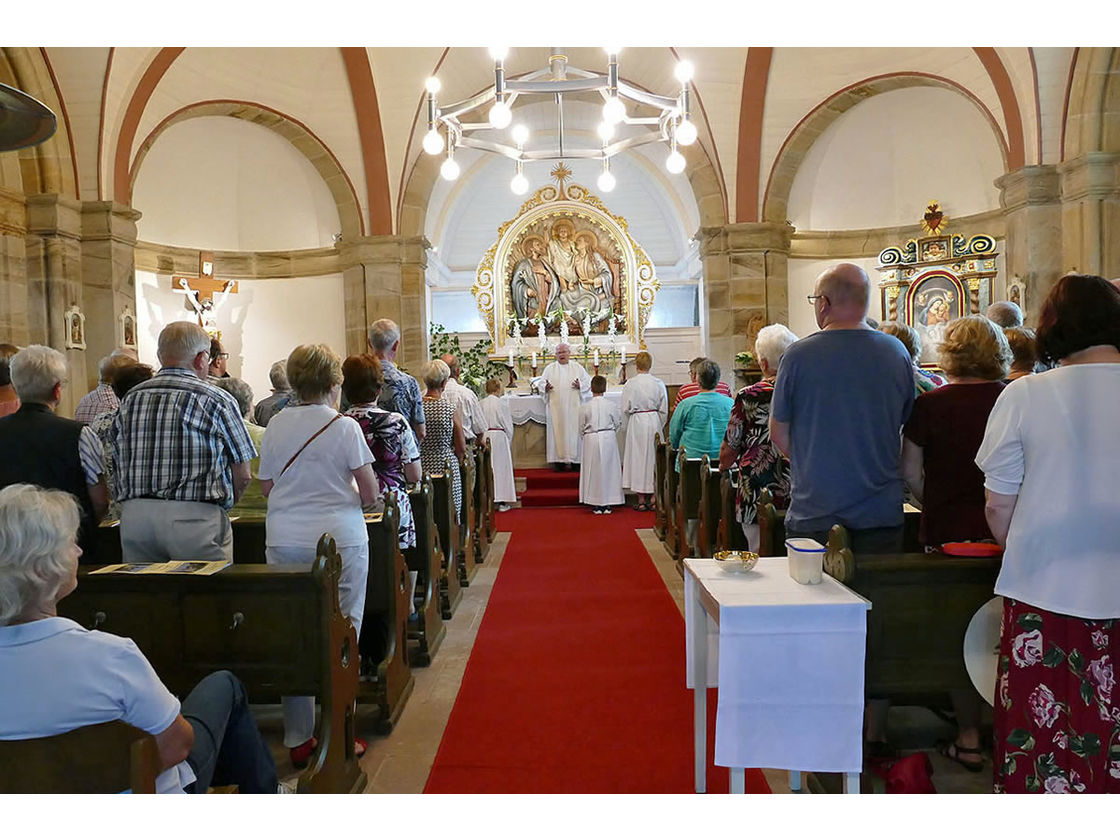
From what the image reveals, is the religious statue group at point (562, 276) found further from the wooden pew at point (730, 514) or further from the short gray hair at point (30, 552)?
the short gray hair at point (30, 552)

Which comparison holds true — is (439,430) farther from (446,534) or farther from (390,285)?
(390,285)

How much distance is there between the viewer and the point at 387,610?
161 inches

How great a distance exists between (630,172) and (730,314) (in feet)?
14.7

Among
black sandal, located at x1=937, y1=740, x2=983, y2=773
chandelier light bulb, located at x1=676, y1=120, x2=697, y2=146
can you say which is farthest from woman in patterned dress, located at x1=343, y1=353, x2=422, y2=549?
chandelier light bulb, located at x1=676, y1=120, x2=697, y2=146

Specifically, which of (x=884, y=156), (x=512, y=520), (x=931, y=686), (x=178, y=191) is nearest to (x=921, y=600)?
(x=931, y=686)

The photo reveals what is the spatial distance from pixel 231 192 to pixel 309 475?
1102 centimetres

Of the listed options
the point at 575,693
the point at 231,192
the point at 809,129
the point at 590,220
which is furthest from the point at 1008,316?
the point at 231,192

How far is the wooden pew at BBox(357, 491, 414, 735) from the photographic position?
12.8 feet

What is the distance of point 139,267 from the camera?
11914mm

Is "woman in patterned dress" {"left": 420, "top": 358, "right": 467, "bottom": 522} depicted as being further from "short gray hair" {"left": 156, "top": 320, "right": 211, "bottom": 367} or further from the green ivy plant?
the green ivy plant

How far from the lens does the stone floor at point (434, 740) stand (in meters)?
3.23

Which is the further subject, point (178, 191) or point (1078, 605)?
point (178, 191)

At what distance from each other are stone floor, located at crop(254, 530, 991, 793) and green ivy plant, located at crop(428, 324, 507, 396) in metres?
9.45

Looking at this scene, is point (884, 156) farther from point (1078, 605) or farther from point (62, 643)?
point (62, 643)
